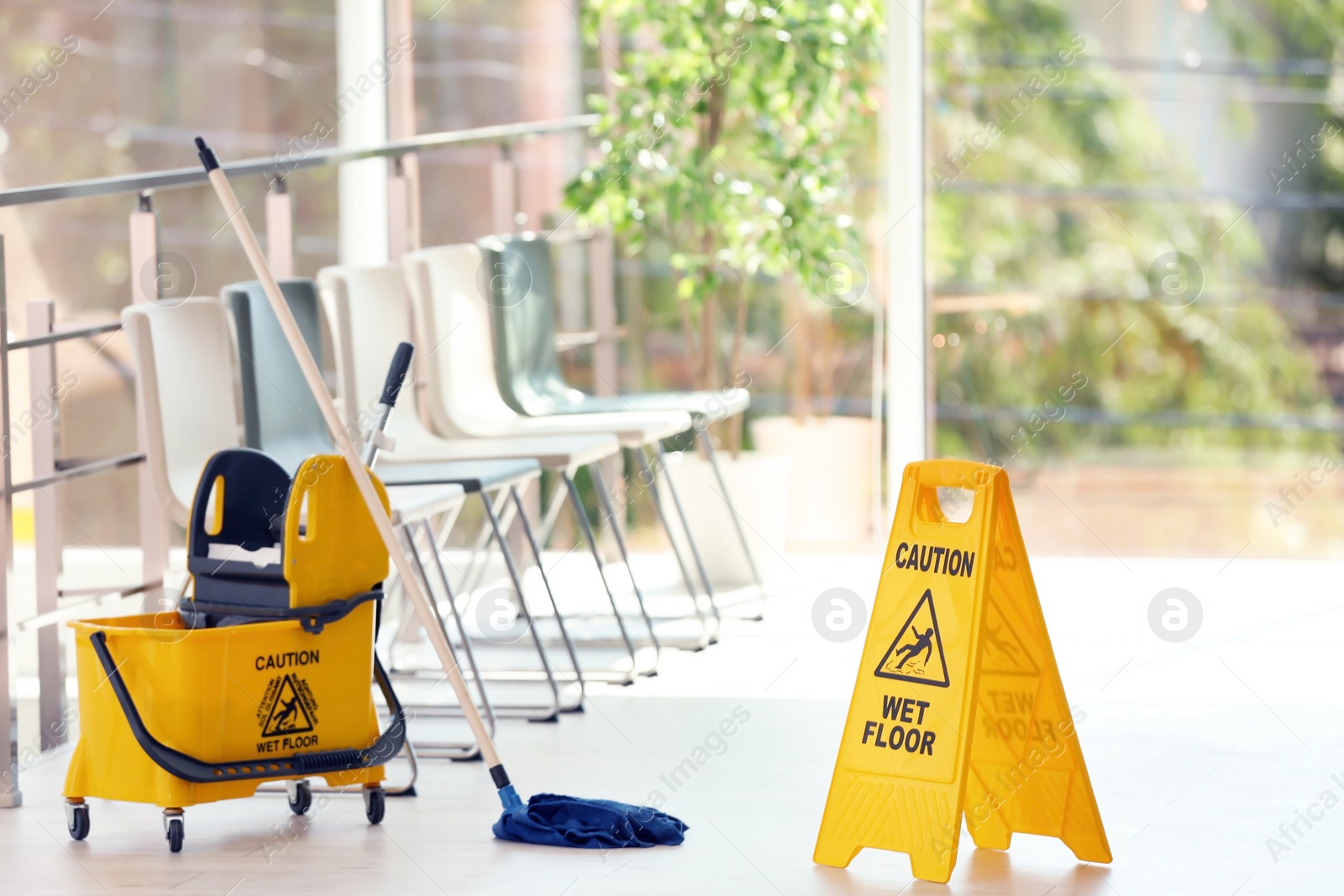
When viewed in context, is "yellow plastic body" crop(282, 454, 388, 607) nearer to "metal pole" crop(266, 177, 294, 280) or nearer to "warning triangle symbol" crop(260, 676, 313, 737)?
"warning triangle symbol" crop(260, 676, 313, 737)

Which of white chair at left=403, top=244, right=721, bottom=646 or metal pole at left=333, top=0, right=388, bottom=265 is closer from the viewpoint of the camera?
white chair at left=403, top=244, right=721, bottom=646

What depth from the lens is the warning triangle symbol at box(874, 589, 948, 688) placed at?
228 cm

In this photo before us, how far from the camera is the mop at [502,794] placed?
238 cm

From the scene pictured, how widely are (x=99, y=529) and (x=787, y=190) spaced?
2139mm

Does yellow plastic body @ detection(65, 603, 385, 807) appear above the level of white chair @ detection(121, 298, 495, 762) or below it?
below

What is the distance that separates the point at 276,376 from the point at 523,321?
3.37 ft

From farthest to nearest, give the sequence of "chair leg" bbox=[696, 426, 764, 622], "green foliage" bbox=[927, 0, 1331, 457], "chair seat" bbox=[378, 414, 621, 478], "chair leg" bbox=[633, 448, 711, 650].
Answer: "green foliage" bbox=[927, 0, 1331, 457] < "chair leg" bbox=[696, 426, 764, 622] < "chair leg" bbox=[633, 448, 711, 650] < "chair seat" bbox=[378, 414, 621, 478]

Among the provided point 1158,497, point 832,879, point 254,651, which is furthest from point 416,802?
point 1158,497

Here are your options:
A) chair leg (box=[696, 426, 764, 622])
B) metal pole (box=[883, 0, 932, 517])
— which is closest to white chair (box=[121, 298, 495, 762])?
chair leg (box=[696, 426, 764, 622])

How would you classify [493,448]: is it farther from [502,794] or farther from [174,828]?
[174,828]

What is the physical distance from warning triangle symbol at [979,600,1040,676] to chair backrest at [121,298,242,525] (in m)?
1.34

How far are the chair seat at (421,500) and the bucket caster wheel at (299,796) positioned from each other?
46cm

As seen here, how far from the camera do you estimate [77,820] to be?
2447 mm

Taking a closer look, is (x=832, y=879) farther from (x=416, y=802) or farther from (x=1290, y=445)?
(x=1290, y=445)
